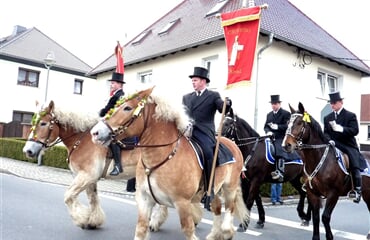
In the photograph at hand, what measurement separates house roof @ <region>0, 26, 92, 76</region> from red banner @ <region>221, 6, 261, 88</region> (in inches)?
1016

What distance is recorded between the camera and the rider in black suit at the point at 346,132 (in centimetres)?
627

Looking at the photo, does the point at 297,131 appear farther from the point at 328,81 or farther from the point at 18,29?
the point at 18,29

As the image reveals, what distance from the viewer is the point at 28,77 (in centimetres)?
2852

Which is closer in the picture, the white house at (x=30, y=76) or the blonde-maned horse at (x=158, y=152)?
the blonde-maned horse at (x=158, y=152)

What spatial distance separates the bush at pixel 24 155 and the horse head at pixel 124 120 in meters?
10.9

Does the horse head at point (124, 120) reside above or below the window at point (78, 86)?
below

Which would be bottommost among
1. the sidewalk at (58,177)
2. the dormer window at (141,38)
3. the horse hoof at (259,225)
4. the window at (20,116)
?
the sidewalk at (58,177)

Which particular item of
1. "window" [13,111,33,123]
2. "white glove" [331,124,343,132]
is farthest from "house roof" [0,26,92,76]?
"white glove" [331,124,343,132]

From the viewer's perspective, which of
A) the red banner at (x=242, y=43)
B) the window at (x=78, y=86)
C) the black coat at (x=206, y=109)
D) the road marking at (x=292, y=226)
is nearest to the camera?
the black coat at (x=206, y=109)

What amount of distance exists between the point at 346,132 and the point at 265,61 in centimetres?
696

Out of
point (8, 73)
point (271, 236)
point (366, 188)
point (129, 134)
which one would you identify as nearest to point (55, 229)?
point (129, 134)

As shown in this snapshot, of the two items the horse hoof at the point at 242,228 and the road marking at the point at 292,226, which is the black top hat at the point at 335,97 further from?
the horse hoof at the point at 242,228

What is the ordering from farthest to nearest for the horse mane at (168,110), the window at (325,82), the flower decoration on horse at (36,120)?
the window at (325,82)
the flower decoration on horse at (36,120)
the horse mane at (168,110)

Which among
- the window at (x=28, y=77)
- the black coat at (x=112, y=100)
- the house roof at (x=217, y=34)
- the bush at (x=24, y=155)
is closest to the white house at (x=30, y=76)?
the window at (x=28, y=77)
